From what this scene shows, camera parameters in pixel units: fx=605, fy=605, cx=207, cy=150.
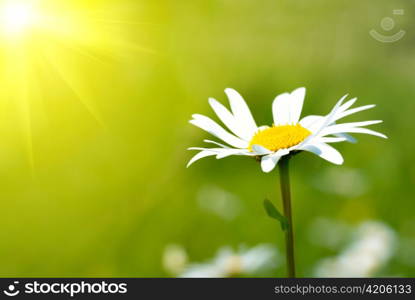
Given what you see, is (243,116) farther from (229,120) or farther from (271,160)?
(271,160)

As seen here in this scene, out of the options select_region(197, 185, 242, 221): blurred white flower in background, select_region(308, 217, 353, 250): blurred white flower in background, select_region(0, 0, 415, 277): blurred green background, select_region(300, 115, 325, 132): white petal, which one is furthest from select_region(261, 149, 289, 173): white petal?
select_region(197, 185, 242, 221): blurred white flower in background

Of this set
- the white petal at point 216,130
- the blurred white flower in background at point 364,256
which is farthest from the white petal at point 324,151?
the blurred white flower in background at point 364,256

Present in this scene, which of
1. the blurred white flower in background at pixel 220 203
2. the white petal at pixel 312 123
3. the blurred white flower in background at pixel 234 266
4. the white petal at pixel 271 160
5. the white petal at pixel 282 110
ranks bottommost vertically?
the white petal at pixel 271 160

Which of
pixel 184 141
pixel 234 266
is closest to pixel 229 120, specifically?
pixel 234 266

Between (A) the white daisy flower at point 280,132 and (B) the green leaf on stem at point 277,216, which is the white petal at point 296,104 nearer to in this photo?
(A) the white daisy flower at point 280,132

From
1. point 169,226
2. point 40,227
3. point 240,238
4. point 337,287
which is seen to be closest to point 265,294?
point 337,287

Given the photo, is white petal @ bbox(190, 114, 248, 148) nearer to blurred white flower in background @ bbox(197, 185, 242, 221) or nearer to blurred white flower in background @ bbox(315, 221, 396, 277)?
blurred white flower in background @ bbox(315, 221, 396, 277)

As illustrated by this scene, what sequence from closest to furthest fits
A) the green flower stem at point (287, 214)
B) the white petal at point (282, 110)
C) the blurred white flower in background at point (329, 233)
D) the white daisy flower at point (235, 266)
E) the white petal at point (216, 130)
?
the green flower stem at point (287, 214), the white petal at point (216, 130), the white petal at point (282, 110), the white daisy flower at point (235, 266), the blurred white flower in background at point (329, 233)

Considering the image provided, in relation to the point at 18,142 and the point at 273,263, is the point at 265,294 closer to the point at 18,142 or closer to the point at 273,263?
the point at 273,263
